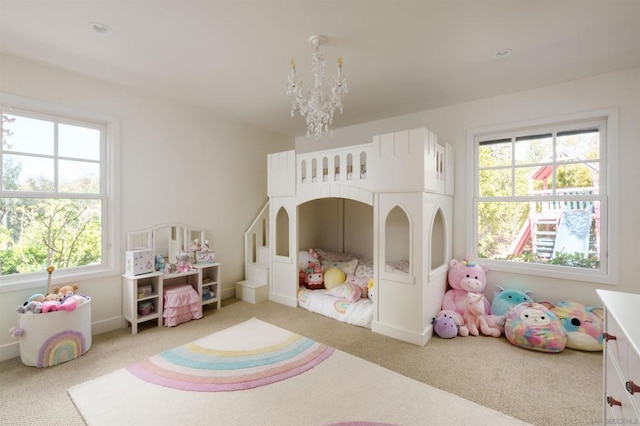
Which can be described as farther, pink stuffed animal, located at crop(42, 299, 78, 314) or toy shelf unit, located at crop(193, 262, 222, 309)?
toy shelf unit, located at crop(193, 262, 222, 309)

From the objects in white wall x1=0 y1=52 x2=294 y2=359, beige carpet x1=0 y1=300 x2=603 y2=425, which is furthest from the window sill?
white wall x1=0 y1=52 x2=294 y2=359

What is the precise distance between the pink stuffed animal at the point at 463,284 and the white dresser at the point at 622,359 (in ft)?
5.35

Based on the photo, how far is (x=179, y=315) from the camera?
9.90ft

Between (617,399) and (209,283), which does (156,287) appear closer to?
(209,283)

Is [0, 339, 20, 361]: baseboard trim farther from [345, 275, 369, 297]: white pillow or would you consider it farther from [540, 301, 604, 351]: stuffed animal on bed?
[540, 301, 604, 351]: stuffed animal on bed

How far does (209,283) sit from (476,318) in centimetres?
300

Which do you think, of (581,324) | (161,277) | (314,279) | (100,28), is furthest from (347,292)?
(100,28)

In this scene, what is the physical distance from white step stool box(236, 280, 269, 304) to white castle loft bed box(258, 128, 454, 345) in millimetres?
109

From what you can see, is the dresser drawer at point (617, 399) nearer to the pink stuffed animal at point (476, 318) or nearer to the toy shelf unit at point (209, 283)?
the pink stuffed animal at point (476, 318)

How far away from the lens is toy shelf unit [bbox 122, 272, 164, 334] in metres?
2.79

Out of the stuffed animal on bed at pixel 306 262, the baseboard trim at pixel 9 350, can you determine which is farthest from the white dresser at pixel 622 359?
the baseboard trim at pixel 9 350

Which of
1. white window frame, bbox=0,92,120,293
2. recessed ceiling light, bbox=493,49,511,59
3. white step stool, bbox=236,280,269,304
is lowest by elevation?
white step stool, bbox=236,280,269,304

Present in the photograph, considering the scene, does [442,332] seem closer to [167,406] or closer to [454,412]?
[454,412]

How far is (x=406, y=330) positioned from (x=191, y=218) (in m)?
2.78
